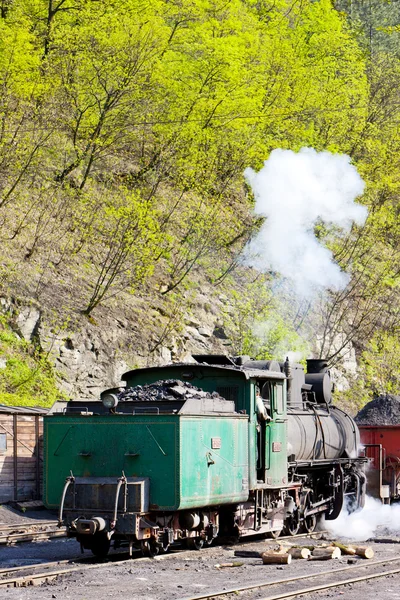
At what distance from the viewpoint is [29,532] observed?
51.6 ft

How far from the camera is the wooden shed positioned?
1822 centimetres

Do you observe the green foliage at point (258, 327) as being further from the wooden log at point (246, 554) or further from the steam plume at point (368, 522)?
the wooden log at point (246, 554)

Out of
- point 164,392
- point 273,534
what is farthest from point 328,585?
point 273,534

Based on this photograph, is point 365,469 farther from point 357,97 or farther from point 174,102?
point 357,97

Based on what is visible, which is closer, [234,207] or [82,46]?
[82,46]

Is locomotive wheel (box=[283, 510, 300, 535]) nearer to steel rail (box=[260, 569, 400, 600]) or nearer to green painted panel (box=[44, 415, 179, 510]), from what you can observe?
steel rail (box=[260, 569, 400, 600])

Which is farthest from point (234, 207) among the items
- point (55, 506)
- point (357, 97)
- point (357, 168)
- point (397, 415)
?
point (55, 506)

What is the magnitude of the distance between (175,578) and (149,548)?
1233mm

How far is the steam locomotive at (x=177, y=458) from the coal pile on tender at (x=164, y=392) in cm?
2

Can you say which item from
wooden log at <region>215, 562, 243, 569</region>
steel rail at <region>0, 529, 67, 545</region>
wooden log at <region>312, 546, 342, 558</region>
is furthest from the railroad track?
wooden log at <region>312, 546, 342, 558</region>

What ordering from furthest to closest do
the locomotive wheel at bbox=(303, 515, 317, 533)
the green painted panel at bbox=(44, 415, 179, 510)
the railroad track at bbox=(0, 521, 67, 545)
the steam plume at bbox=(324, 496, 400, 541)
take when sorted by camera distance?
1. the steam plume at bbox=(324, 496, 400, 541)
2. the locomotive wheel at bbox=(303, 515, 317, 533)
3. the railroad track at bbox=(0, 521, 67, 545)
4. the green painted panel at bbox=(44, 415, 179, 510)

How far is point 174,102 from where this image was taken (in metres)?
30.2

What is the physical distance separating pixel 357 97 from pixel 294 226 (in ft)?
43.0

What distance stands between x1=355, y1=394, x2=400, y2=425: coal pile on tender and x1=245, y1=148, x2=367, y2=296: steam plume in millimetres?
7601
